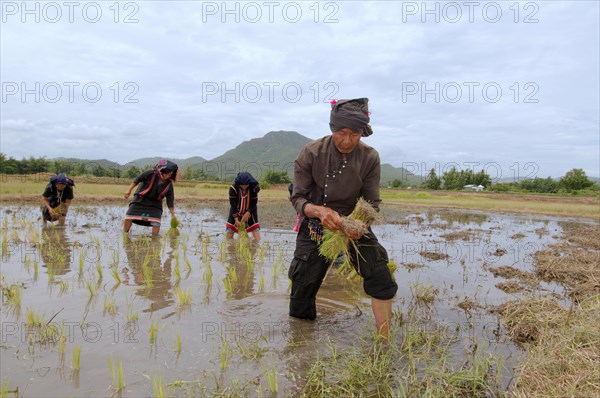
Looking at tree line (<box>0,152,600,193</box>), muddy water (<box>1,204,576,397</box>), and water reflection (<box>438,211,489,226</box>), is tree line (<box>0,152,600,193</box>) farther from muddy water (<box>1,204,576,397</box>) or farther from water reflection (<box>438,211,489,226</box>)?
muddy water (<box>1,204,576,397</box>)

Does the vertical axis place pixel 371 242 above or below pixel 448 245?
above

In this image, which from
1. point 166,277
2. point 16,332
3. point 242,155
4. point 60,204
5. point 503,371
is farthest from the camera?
point 242,155

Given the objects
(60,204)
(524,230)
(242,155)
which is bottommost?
(524,230)

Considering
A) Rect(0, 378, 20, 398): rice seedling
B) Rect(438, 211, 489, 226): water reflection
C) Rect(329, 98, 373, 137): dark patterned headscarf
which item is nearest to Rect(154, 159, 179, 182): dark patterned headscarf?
Rect(329, 98, 373, 137): dark patterned headscarf

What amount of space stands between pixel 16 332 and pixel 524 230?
1199 centimetres

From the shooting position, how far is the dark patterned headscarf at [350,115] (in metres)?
2.73

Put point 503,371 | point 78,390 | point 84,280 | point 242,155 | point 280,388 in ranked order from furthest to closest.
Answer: point 242,155 → point 84,280 → point 503,371 → point 280,388 → point 78,390

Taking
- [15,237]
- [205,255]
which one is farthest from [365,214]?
[15,237]

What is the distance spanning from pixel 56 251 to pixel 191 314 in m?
2.98

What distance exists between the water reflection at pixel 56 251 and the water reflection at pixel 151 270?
0.71 meters

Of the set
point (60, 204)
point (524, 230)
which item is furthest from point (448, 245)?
point (60, 204)

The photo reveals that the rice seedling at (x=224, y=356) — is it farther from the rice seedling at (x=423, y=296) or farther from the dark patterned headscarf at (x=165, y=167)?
the dark patterned headscarf at (x=165, y=167)

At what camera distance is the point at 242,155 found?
162m

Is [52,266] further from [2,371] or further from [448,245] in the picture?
[448,245]
